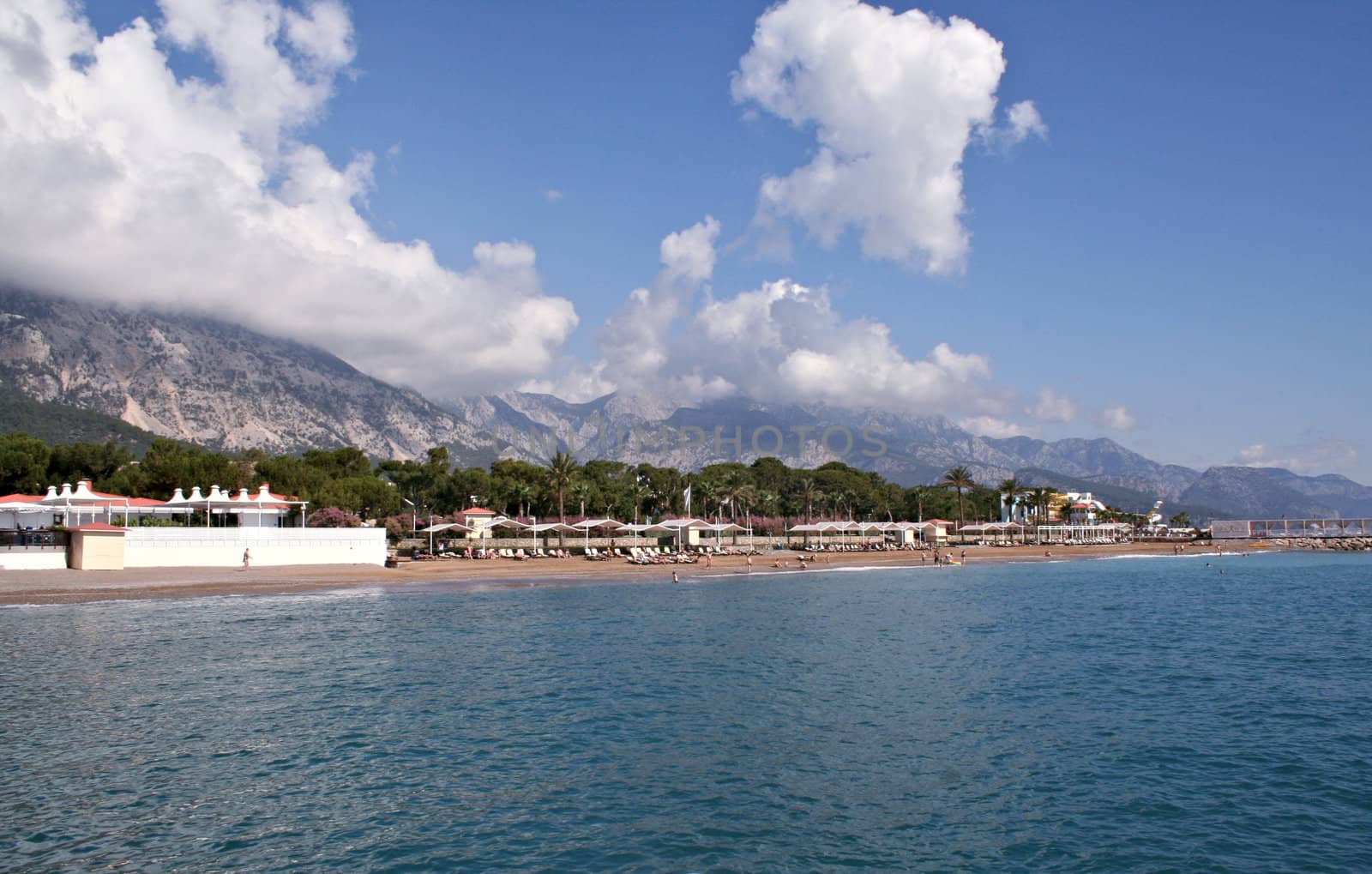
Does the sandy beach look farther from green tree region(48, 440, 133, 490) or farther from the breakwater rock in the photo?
the breakwater rock

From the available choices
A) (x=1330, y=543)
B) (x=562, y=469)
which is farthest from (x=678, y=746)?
(x=1330, y=543)

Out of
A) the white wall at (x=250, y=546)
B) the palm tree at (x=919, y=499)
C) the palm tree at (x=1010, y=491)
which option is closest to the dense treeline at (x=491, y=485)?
the palm tree at (x=919, y=499)

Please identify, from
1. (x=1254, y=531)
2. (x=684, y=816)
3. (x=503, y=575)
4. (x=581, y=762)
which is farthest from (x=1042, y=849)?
(x=1254, y=531)

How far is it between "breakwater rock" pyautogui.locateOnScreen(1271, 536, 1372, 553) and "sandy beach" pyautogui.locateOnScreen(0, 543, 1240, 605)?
77.1 m

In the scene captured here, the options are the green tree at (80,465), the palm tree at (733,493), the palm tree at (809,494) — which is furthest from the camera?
the palm tree at (809,494)

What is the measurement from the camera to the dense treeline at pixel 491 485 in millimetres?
70562

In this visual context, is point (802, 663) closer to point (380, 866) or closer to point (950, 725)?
point (950, 725)

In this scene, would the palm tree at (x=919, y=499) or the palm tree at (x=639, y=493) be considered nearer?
the palm tree at (x=639, y=493)

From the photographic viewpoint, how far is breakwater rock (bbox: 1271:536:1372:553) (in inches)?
4761

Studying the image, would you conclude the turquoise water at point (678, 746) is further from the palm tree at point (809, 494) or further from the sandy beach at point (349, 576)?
the palm tree at point (809, 494)

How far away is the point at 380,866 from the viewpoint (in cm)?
1078

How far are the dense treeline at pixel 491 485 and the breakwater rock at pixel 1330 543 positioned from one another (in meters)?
45.6

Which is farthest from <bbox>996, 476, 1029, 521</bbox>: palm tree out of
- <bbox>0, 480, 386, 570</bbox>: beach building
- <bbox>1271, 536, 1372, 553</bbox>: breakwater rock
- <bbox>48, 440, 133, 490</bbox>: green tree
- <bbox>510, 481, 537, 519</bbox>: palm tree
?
<bbox>48, 440, 133, 490</bbox>: green tree

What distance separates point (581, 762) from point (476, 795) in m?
2.21
